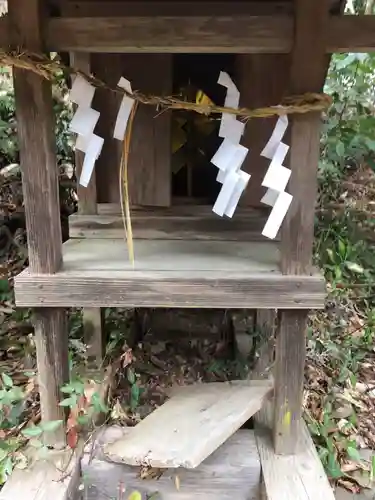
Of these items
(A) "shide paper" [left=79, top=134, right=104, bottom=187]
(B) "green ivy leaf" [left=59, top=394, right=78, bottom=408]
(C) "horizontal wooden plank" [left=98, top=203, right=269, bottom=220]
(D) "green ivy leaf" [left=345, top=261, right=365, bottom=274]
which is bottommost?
(D) "green ivy leaf" [left=345, top=261, right=365, bottom=274]

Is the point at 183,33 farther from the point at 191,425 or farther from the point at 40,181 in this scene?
the point at 191,425

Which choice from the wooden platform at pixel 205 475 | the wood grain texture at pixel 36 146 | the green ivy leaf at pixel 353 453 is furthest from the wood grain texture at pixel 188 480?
the wood grain texture at pixel 36 146

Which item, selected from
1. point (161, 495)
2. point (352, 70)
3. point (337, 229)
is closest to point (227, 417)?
point (161, 495)

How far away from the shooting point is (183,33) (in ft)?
4.52

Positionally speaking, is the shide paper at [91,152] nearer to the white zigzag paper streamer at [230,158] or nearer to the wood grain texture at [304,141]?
the white zigzag paper streamer at [230,158]

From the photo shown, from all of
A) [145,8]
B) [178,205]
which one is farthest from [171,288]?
[145,8]

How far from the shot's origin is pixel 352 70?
3238 mm

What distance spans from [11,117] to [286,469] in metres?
2.64

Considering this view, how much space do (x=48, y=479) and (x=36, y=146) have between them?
94 centimetres

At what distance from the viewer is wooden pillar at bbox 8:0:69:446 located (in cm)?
140

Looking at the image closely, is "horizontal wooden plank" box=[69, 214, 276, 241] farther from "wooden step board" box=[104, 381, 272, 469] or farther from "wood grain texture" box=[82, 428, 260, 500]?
"wood grain texture" box=[82, 428, 260, 500]

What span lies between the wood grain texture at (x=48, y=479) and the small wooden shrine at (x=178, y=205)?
74mm

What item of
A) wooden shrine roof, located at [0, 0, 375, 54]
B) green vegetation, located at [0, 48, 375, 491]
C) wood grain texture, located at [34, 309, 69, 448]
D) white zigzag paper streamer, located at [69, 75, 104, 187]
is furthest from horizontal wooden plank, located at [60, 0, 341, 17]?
green vegetation, located at [0, 48, 375, 491]

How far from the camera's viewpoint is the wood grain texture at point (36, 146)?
1.40m
